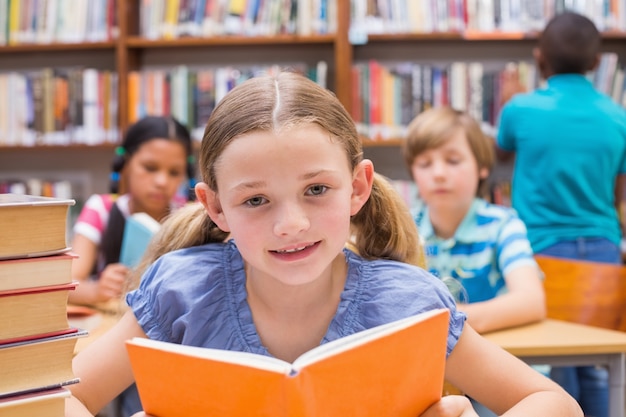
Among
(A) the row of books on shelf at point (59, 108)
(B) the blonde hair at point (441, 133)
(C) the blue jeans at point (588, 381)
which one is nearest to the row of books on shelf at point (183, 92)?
(A) the row of books on shelf at point (59, 108)

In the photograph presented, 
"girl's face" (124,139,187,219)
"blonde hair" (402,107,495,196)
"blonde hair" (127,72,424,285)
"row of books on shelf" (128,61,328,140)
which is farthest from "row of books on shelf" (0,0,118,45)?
"blonde hair" (127,72,424,285)

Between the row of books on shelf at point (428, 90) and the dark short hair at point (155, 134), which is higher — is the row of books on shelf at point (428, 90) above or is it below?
above

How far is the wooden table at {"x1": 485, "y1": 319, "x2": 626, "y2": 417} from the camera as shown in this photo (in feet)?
5.30

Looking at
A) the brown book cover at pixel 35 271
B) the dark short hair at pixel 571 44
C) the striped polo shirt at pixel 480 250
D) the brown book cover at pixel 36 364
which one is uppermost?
the dark short hair at pixel 571 44

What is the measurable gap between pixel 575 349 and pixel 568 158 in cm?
129

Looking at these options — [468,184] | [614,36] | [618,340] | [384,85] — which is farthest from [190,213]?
[614,36]

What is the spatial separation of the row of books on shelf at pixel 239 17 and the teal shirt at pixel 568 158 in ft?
3.64

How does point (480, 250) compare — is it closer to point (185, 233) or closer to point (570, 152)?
point (570, 152)

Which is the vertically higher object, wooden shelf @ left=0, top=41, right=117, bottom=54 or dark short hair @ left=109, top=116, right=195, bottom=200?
wooden shelf @ left=0, top=41, right=117, bottom=54

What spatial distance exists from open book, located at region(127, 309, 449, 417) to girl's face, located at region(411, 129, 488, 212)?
1.41 meters

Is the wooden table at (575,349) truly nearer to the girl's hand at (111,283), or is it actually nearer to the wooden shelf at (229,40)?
the girl's hand at (111,283)

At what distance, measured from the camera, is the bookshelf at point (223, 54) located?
352 centimetres

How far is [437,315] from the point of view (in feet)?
2.60

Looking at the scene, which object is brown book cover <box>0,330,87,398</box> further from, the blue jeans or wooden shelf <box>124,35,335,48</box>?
wooden shelf <box>124,35,335,48</box>
